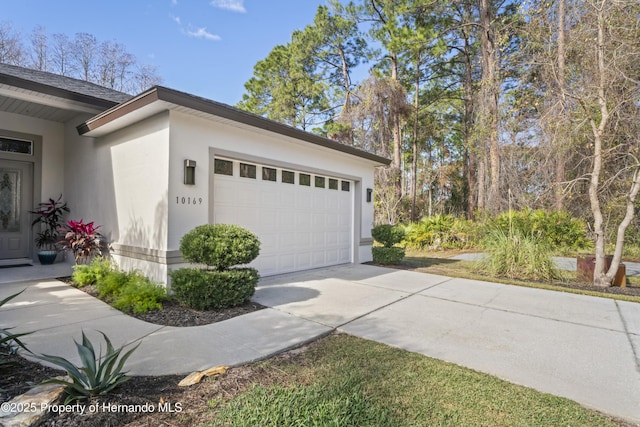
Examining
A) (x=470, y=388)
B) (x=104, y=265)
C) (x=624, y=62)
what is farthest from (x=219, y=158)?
(x=624, y=62)

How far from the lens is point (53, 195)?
771cm

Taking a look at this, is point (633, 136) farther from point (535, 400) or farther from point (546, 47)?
→ point (535, 400)

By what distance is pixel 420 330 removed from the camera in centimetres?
392

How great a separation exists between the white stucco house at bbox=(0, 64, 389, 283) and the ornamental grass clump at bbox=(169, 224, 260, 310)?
750 millimetres

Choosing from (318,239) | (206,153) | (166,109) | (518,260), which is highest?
(166,109)

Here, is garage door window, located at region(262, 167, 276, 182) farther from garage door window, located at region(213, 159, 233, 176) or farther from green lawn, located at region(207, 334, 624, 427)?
green lawn, located at region(207, 334, 624, 427)

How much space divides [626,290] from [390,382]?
21.4ft

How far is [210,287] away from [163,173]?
209 centimetres

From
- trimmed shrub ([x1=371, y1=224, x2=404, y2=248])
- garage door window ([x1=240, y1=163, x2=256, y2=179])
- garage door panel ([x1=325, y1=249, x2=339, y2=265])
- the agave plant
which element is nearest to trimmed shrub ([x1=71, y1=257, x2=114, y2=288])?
garage door window ([x1=240, y1=163, x2=256, y2=179])

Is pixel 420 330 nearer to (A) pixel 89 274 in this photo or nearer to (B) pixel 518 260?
(B) pixel 518 260

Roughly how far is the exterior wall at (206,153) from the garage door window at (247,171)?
0.19 m

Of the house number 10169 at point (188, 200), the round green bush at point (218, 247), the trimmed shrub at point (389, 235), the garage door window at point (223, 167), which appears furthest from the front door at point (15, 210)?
the trimmed shrub at point (389, 235)

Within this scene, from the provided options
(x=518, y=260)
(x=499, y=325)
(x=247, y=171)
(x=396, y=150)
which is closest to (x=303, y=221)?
(x=247, y=171)

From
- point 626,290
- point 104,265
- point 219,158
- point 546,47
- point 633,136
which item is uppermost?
point 546,47
